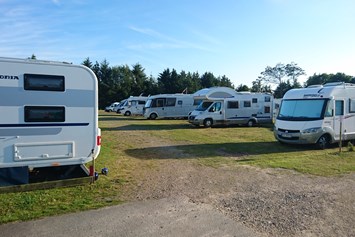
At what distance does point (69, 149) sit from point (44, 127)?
704mm

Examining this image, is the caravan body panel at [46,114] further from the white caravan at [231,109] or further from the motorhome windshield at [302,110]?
the white caravan at [231,109]

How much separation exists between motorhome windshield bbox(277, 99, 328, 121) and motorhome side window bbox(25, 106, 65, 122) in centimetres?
981

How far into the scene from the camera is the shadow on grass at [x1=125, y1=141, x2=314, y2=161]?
11.4m

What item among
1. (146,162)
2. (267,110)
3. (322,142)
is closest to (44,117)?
(146,162)

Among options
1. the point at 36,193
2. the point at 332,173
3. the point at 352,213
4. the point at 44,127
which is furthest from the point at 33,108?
the point at 332,173

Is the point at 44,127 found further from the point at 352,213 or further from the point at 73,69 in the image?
the point at 352,213

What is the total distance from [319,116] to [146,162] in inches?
290

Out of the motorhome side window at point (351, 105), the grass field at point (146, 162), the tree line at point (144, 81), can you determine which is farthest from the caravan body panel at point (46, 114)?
the tree line at point (144, 81)

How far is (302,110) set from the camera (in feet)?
44.9

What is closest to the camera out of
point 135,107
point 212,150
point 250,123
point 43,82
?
point 43,82

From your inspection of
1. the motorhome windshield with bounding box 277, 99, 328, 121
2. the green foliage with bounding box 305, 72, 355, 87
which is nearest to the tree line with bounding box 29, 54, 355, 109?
the green foliage with bounding box 305, 72, 355, 87

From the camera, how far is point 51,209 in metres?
5.68

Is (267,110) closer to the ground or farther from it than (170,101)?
closer to the ground

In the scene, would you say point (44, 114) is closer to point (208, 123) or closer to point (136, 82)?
point (208, 123)
